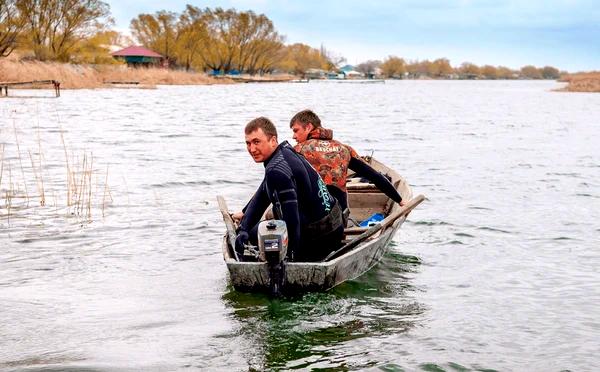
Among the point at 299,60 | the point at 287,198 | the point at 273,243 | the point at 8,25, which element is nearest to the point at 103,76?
the point at 8,25

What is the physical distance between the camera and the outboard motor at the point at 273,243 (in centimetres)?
667


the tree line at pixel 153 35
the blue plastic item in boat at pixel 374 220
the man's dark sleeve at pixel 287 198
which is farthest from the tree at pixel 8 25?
the man's dark sleeve at pixel 287 198

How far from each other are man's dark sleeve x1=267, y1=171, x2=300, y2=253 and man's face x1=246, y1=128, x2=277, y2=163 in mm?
256

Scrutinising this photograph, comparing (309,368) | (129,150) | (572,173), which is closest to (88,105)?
(129,150)

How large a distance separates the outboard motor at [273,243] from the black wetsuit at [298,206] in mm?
231

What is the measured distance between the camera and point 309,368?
5.96 m

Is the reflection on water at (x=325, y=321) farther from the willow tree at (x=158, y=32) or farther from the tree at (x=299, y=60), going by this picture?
the tree at (x=299, y=60)

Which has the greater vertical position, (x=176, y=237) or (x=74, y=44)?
(x=74, y=44)

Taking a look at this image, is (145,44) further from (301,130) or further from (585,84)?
(301,130)

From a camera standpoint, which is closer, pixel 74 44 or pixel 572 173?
pixel 572 173

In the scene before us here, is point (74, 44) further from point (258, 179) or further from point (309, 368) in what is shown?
point (309, 368)

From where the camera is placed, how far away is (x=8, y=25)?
64.4m

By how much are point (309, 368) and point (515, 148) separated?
22.1m

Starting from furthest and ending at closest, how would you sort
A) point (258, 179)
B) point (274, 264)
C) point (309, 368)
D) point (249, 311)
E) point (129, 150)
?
point (129, 150) → point (258, 179) → point (249, 311) → point (274, 264) → point (309, 368)
